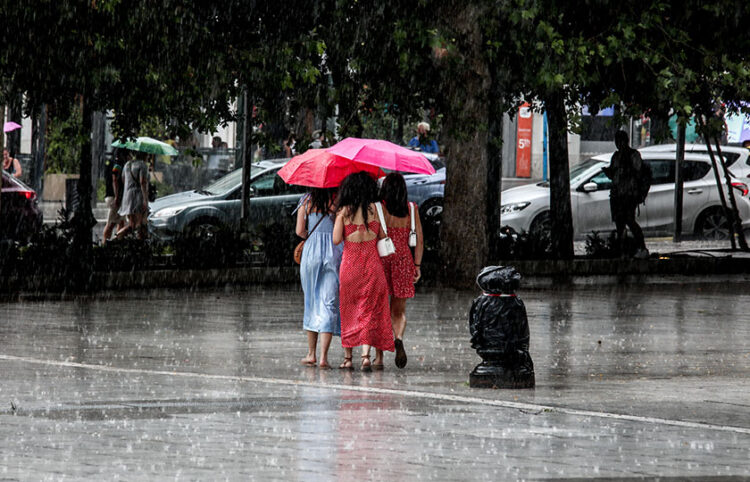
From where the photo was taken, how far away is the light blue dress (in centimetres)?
1220

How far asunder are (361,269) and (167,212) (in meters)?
13.0

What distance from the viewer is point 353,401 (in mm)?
9953

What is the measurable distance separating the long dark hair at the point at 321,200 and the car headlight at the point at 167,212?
40.7 feet

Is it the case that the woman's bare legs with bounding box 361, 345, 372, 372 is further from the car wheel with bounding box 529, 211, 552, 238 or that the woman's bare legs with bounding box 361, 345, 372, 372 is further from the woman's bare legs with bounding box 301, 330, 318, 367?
the car wheel with bounding box 529, 211, 552, 238

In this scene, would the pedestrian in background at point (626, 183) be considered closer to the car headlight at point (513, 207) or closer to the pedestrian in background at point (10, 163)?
the car headlight at point (513, 207)

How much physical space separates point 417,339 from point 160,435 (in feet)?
19.2

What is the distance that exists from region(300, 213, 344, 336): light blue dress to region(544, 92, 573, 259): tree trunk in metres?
10.8

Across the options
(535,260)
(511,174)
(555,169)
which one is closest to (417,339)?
(535,260)

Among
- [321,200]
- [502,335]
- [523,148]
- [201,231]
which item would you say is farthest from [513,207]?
[523,148]

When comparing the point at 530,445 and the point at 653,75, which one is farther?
the point at 653,75

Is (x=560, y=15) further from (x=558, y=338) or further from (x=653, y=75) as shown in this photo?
(x=558, y=338)

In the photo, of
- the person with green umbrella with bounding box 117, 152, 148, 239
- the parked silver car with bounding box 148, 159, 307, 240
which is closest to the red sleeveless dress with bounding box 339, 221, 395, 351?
the person with green umbrella with bounding box 117, 152, 148, 239

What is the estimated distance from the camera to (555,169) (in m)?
23.7

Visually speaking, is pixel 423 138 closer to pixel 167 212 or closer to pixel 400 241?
pixel 167 212
